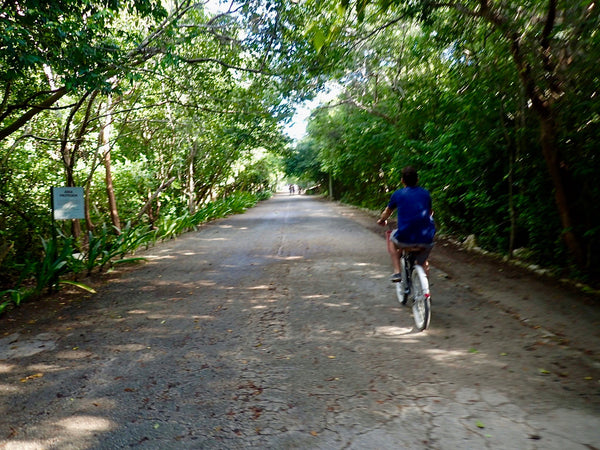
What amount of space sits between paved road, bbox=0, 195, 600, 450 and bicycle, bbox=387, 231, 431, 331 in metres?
0.18

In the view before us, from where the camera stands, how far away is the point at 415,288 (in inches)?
203

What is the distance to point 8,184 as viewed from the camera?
1069 cm

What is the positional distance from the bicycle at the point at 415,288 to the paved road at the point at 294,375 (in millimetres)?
175

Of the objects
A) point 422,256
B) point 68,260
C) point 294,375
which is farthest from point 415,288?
point 68,260

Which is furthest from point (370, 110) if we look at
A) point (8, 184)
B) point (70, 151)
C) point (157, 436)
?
point (157, 436)

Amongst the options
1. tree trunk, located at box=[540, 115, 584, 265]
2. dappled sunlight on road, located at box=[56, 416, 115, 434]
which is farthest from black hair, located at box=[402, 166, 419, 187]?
dappled sunlight on road, located at box=[56, 416, 115, 434]

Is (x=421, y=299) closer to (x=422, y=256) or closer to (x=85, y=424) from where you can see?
(x=422, y=256)

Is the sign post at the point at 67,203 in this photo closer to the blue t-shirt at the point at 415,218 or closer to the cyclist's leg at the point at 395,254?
the cyclist's leg at the point at 395,254

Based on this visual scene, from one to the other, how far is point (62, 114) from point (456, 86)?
1038 cm

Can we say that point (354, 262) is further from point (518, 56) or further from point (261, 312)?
point (518, 56)

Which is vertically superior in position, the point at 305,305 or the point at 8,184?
the point at 8,184

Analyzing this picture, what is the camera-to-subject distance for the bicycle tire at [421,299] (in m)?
4.74

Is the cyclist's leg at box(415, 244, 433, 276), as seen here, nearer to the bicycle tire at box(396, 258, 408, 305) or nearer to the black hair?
the bicycle tire at box(396, 258, 408, 305)

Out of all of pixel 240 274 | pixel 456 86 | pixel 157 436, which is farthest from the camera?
pixel 456 86
